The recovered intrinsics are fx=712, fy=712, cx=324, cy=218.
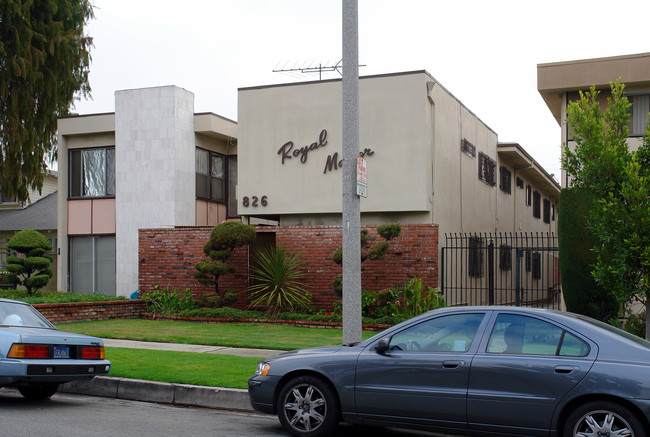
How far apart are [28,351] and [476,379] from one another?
5.25 meters

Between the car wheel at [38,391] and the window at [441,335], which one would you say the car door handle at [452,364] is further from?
the car wheel at [38,391]

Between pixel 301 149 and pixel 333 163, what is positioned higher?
pixel 301 149

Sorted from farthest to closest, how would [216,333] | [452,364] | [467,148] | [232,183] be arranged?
[232,183] < [467,148] < [216,333] < [452,364]

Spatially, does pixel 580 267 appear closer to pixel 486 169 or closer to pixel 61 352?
pixel 61 352

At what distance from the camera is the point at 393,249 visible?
1805 centimetres

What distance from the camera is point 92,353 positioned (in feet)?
30.1

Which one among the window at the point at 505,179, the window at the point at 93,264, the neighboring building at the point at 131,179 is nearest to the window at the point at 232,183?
the neighboring building at the point at 131,179

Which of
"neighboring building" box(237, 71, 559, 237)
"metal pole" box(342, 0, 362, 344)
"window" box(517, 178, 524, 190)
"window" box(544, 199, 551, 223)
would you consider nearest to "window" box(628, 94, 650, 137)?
"neighboring building" box(237, 71, 559, 237)

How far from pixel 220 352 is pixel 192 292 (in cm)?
783

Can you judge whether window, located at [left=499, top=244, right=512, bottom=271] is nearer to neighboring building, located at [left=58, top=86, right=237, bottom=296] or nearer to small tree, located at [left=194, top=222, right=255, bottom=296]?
neighboring building, located at [left=58, top=86, right=237, bottom=296]

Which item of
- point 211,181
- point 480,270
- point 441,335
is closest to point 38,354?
point 441,335

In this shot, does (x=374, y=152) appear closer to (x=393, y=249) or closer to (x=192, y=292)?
(x=393, y=249)

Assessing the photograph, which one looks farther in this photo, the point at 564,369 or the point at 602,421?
the point at 564,369

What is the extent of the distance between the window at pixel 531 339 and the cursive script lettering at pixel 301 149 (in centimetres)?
1349
